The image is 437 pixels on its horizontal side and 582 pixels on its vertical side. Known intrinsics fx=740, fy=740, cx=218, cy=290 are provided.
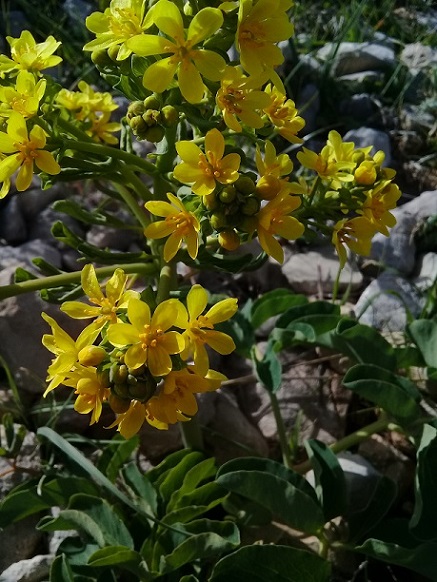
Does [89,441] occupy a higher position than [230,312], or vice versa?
[230,312]

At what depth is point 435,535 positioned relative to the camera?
70.1 inches

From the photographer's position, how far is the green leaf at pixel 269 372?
2.09m

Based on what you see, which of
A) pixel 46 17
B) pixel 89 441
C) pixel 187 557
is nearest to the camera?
pixel 187 557

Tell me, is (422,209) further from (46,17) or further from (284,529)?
(46,17)

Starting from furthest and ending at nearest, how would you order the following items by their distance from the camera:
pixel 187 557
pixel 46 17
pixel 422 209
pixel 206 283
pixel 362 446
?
pixel 46 17 → pixel 422 209 → pixel 206 283 → pixel 362 446 → pixel 187 557

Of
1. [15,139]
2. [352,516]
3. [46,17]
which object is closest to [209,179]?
[15,139]

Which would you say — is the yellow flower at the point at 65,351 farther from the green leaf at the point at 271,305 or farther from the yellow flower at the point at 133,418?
the green leaf at the point at 271,305

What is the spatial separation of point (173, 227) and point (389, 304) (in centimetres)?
150

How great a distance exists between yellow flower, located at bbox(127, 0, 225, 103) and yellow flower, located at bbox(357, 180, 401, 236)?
525 millimetres

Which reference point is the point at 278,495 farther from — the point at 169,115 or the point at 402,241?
the point at 402,241

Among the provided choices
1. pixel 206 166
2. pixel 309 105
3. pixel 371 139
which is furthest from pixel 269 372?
pixel 309 105

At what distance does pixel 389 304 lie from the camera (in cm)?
285

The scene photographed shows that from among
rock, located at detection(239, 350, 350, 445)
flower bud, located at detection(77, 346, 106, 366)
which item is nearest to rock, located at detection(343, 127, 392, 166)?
rock, located at detection(239, 350, 350, 445)

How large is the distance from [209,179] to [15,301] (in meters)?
1.28
